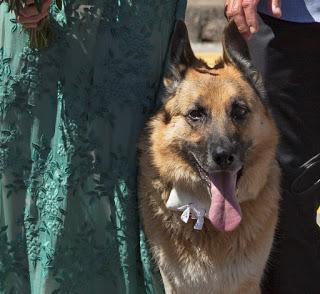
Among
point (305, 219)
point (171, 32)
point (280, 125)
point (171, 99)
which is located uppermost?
point (171, 32)

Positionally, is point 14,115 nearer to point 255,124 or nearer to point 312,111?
point 255,124

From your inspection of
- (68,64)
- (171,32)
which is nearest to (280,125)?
(171,32)

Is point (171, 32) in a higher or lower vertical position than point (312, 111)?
higher

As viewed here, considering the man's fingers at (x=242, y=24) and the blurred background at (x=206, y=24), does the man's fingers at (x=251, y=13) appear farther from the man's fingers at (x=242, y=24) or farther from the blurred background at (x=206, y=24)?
the blurred background at (x=206, y=24)

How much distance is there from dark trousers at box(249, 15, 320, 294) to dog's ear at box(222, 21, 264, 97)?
0.79 feet

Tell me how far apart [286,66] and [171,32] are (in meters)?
0.54

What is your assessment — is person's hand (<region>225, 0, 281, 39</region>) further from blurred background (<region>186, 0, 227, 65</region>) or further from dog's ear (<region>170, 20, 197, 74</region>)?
blurred background (<region>186, 0, 227, 65</region>)

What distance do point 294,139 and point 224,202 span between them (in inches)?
27.7

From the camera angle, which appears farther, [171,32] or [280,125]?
[280,125]

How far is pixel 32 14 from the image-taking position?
296cm

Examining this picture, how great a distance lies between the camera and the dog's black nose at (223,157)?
295cm

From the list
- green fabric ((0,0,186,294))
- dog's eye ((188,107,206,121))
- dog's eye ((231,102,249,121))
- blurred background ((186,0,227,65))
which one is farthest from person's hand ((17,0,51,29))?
blurred background ((186,0,227,65))

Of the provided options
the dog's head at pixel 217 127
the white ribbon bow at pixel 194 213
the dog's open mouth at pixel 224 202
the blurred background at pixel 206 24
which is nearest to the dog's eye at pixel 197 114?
the dog's head at pixel 217 127

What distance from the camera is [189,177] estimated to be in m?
3.15
